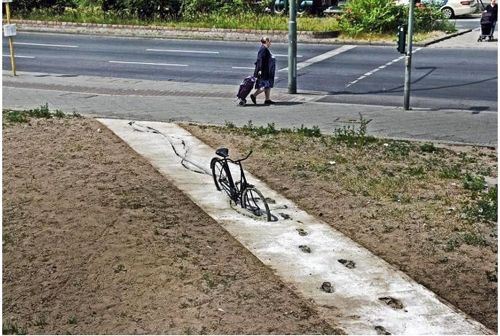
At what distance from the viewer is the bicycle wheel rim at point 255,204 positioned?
10609mm

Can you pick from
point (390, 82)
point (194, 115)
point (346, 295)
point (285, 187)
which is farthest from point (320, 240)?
point (390, 82)

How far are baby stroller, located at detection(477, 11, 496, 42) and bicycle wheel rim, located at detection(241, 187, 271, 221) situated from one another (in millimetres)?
20461

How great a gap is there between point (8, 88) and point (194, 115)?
6433mm

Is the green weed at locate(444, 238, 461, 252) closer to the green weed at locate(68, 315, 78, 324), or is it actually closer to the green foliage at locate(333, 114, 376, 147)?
the green weed at locate(68, 315, 78, 324)

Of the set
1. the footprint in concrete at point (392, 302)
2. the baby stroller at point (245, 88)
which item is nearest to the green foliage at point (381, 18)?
the baby stroller at point (245, 88)

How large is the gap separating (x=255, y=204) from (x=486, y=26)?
2113 cm

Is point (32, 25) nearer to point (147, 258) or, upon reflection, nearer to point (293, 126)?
point (293, 126)

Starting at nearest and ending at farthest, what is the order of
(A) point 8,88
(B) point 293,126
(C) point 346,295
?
(C) point 346,295, (B) point 293,126, (A) point 8,88

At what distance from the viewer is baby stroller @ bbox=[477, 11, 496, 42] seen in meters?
29.5

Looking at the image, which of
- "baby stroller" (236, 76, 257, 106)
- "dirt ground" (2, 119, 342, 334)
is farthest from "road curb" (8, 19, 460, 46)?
"dirt ground" (2, 119, 342, 334)

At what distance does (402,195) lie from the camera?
463 inches

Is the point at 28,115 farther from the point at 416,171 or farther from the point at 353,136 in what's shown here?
the point at 416,171

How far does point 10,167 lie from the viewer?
42.3 ft

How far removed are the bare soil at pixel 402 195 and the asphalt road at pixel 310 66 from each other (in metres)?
5.22
